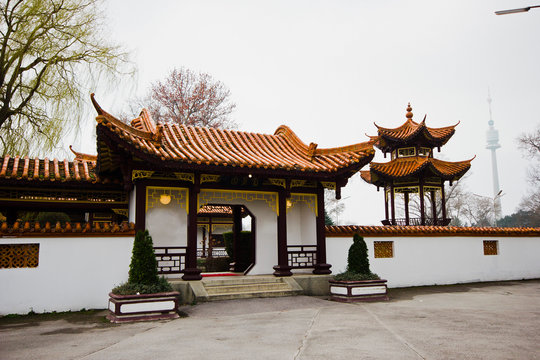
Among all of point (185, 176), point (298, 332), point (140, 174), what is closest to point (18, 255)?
point (140, 174)

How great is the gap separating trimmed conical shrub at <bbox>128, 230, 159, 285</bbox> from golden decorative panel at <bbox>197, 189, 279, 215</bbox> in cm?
232

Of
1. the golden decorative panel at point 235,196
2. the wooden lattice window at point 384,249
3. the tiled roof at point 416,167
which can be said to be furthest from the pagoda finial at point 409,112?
the golden decorative panel at point 235,196

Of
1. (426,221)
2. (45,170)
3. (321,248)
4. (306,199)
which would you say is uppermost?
(45,170)

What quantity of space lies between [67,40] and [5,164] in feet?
12.2

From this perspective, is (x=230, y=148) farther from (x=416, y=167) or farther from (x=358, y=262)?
(x=416, y=167)

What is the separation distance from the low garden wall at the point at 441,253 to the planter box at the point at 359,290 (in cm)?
157

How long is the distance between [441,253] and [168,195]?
8.25 m

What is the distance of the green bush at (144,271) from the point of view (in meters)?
7.70

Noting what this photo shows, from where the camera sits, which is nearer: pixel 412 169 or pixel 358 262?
pixel 358 262

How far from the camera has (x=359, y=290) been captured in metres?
9.64

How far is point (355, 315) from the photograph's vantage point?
25.1ft

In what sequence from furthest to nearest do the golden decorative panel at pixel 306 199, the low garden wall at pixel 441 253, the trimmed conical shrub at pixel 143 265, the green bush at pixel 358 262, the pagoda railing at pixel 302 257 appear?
the low garden wall at pixel 441 253 → the golden decorative panel at pixel 306 199 → the pagoda railing at pixel 302 257 → the green bush at pixel 358 262 → the trimmed conical shrub at pixel 143 265

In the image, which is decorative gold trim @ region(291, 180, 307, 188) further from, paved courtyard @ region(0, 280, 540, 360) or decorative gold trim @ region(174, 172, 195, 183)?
paved courtyard @ region(0, 280, 540, 360)

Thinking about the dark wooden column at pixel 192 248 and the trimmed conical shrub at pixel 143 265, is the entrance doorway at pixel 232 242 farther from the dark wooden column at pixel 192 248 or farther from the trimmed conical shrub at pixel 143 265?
the trimmed conical shrub at pixel 143 265
